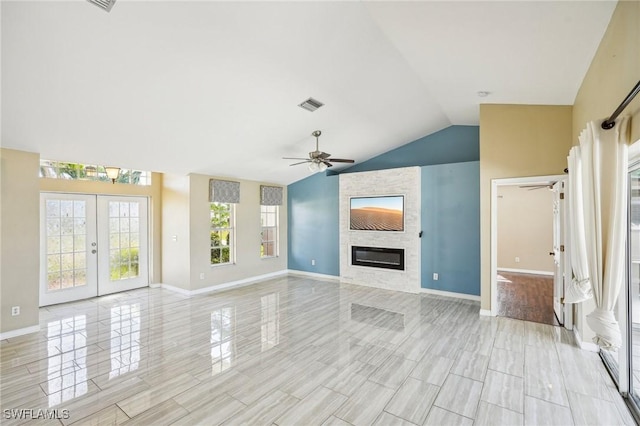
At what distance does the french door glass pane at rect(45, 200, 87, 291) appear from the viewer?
532 centimetres

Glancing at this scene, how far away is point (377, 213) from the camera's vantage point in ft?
22.0

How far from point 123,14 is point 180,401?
10.7ft

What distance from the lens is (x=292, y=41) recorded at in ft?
10.0

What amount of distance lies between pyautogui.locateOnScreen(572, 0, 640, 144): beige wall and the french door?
760 centimetres

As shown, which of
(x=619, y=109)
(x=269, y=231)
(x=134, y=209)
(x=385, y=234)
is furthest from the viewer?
(x=269, y=231)

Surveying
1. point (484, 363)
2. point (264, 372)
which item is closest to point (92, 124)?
point (264, 372)

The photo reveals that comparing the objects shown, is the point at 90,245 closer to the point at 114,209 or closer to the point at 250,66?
the point at 114,209

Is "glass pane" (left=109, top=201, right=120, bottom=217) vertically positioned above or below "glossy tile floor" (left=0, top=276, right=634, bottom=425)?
above

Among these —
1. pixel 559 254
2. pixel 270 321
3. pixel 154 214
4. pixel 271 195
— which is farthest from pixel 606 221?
pixel 154 214

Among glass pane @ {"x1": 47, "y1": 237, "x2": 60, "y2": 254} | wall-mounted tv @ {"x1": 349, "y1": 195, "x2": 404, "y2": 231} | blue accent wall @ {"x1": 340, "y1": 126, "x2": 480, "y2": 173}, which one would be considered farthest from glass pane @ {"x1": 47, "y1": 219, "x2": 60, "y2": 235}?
blue accent wall @ {"x1": 340, "y1": 126, "x2": 480, "y2": 173}

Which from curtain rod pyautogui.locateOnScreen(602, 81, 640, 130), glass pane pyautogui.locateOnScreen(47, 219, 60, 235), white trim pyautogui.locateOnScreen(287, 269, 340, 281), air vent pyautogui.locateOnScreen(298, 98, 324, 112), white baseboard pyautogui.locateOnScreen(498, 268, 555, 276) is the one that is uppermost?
air vent pyautogui.locateOnScreen(298, 98, 324, 112)

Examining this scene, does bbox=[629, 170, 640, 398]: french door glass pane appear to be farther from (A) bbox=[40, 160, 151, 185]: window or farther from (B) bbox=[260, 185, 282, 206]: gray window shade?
(A) bbox=[40, 160, 151, 185]: window

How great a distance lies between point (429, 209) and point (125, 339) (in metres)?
5.64

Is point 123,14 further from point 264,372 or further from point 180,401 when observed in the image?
point 264,372
